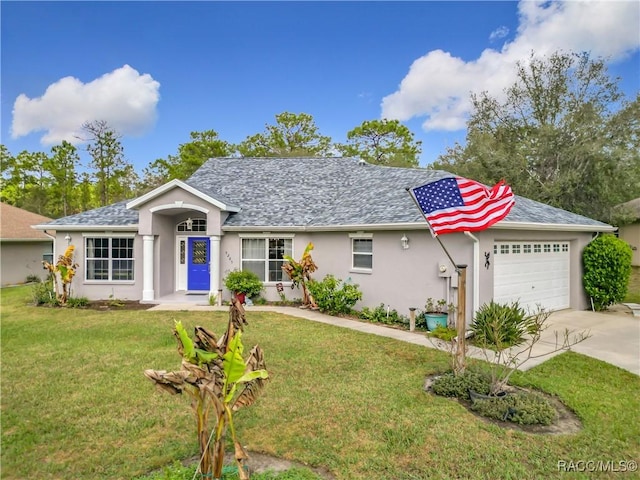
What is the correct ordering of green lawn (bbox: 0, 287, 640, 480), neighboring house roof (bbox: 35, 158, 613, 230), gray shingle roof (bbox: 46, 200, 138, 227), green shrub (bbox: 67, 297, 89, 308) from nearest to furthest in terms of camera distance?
green lawn (bbox: 0, 287, 640, 480), neighboring house roof (bbox: 35, 158, 613, 230), green shrub (bbox: 67, 297, 89, 308), gray shingle roof (bbox: 46, 200, 138, 227)

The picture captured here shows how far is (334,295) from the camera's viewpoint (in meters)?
12.1

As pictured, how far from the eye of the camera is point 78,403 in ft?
18.1

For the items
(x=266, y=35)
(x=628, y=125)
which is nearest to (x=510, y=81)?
(x=628, y=125)

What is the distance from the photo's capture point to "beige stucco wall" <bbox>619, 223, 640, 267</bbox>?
23.8m

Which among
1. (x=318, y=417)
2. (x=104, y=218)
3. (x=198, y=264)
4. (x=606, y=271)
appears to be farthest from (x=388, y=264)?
(x=104, y=218)

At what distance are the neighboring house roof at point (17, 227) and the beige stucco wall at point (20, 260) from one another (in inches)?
18.9

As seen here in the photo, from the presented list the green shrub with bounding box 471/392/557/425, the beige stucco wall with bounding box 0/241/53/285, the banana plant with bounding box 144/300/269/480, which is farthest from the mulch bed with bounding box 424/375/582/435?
the beige stucco wall with bounding box 0/241/53/285

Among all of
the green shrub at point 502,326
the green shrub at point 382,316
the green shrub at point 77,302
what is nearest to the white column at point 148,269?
the green shrub at point 77,302

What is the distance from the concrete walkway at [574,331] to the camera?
775cm

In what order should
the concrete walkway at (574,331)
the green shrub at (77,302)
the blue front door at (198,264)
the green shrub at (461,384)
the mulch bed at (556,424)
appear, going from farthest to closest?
the blue front door at (198,264) < the green shrub at (77,302) < the concrete walkway at (574,331) < the green shrub at (461,384) < the mulch bed at (556,424)

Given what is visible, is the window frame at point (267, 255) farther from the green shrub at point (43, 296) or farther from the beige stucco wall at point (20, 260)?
the beige stucco wall at point (20, 260)

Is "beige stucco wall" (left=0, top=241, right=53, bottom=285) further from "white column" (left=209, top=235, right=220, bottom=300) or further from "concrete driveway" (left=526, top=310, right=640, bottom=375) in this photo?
"concrete driveway" (left=526, top=310, right=640, bottom=375)

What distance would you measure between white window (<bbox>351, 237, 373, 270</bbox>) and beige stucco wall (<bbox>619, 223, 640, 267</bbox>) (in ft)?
70.9

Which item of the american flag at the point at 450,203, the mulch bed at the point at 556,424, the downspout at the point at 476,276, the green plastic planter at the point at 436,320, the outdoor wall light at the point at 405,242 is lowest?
the mulch bed at the point at 556,424
